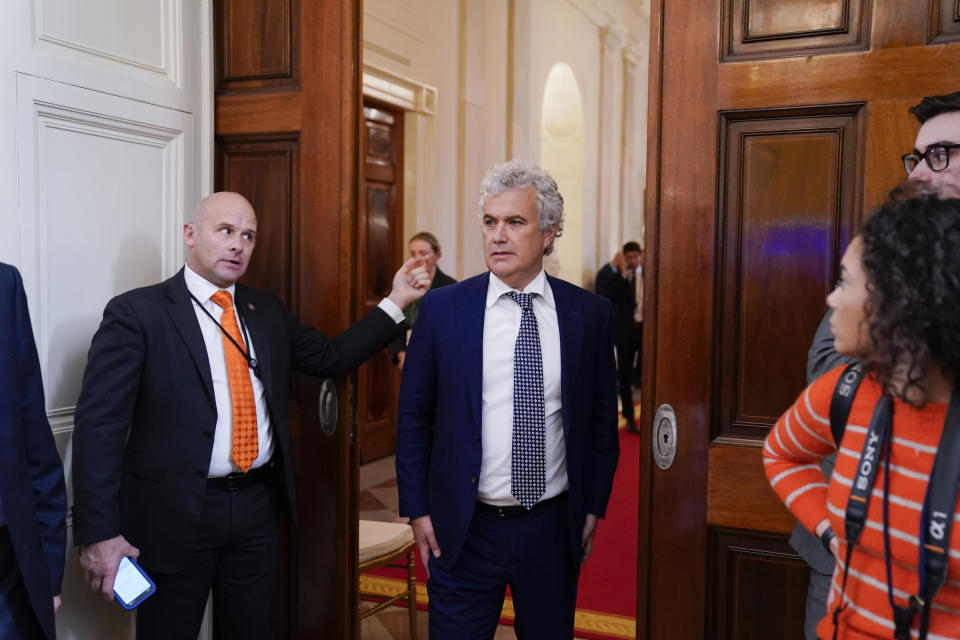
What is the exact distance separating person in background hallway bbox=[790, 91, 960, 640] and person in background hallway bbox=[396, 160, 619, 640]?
696 mm

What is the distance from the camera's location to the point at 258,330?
252 centimetres

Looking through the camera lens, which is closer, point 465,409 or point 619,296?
point 465,409

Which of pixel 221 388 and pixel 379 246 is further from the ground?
pixel 379 246

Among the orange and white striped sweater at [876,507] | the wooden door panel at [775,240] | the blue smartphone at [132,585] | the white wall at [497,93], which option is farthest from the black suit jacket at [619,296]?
the orange and white striped sweater at [876,507]

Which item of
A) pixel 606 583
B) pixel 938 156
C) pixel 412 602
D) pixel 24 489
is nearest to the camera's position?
pixel 938 156

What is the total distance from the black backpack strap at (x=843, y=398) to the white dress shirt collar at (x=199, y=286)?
1.77 m

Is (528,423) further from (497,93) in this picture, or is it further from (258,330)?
(497,93)

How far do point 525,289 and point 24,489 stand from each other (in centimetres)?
130

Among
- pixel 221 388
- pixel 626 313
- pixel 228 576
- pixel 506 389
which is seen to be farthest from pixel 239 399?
pixel 626 313

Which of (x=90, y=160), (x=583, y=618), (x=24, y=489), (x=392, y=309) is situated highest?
(x=90, y=160)

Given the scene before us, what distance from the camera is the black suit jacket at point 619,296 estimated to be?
842 centimetres

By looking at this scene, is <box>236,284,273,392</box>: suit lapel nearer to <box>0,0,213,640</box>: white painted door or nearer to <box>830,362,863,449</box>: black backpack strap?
<box>0,0,213,640</box>: white painted door

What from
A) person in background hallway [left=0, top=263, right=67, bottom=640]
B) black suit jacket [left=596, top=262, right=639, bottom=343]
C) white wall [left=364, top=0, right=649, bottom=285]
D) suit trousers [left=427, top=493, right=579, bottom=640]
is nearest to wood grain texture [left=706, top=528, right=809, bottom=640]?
suit trousers [left=427, top=493, right=579, bottom=640]

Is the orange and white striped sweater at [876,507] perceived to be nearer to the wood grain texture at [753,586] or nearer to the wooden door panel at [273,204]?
the wood grain texture at [753,586]
